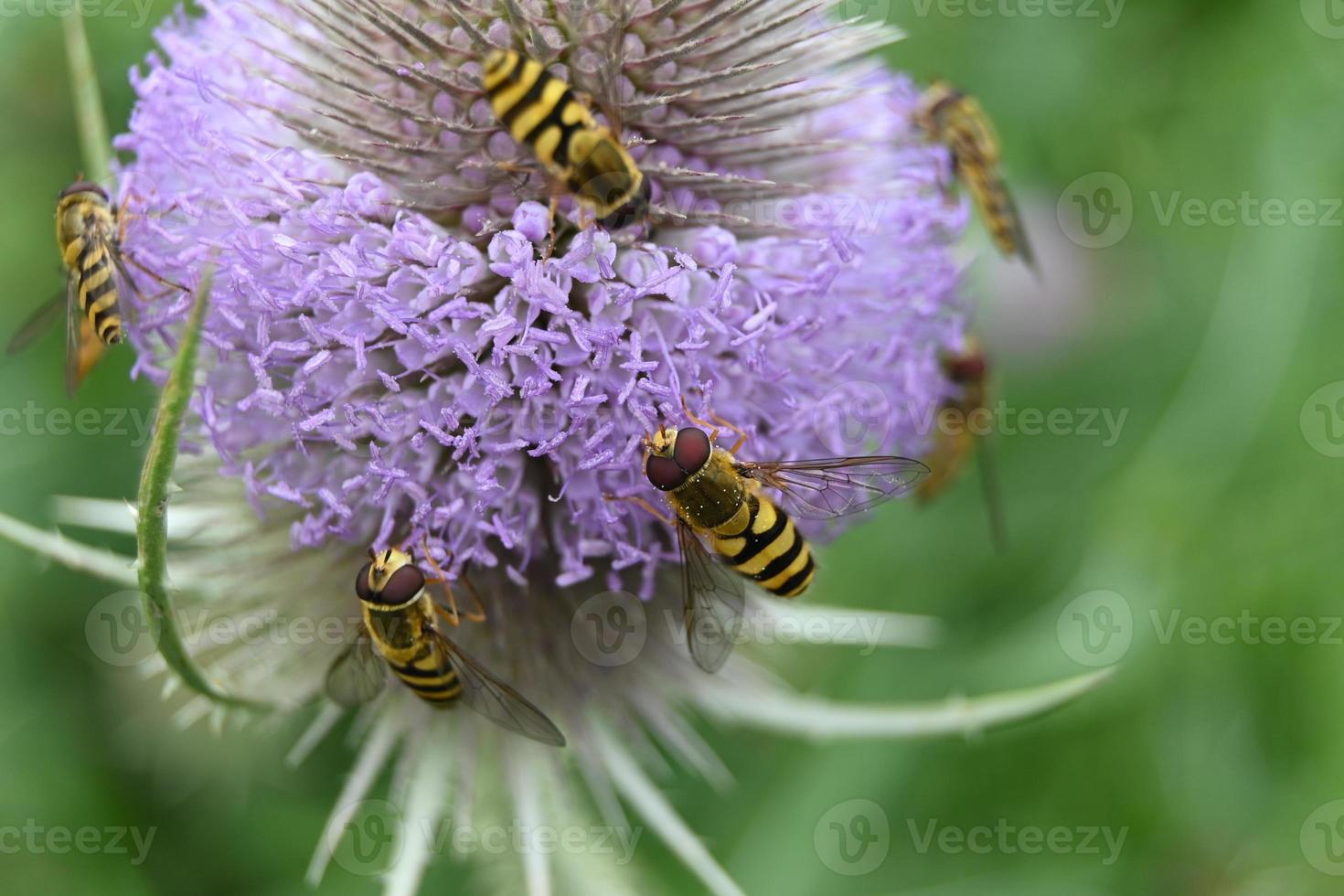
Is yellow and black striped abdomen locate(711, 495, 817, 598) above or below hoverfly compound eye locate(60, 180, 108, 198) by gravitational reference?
below

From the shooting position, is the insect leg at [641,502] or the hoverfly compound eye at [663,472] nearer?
the hoverfly compound eye at [663,472]

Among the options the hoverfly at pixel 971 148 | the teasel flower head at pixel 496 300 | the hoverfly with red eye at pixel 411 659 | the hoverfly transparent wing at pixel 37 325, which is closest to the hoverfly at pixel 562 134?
the teasel flower head at pixel 496 300

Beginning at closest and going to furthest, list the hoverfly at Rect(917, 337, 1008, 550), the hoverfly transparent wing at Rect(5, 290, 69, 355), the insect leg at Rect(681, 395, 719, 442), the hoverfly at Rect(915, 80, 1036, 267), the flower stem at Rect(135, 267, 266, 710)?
the flower stem at Rect(135, 267, 266, 710), the insect leg at Rect(681, 395, 719, 442), the hoverfly transparent wing at Rect(5, 290, 69, 355), the hoverfly at Rect(915, 80, 1036, 267), the hoverfly at Rect(917, 337, 1008, 550)

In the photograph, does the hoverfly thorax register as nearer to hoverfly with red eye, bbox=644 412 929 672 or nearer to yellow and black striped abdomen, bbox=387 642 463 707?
hoverfly with red eye, bbox=644 412 929 672

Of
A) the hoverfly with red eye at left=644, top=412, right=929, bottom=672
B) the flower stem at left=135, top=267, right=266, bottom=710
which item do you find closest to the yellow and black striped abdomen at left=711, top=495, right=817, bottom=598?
the hoverfly with red eye at left=644, top=412, right=929, bottom=672

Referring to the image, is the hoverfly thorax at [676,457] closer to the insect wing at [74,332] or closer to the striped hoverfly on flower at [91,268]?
the striped hoverfly on flower at [91,268]

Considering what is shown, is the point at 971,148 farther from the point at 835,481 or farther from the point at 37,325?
the point at 37,325

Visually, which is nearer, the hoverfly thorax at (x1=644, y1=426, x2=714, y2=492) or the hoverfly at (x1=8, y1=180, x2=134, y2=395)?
the hoverfly thorax at (x1=644, y1=426, x2=714, y2=492)
